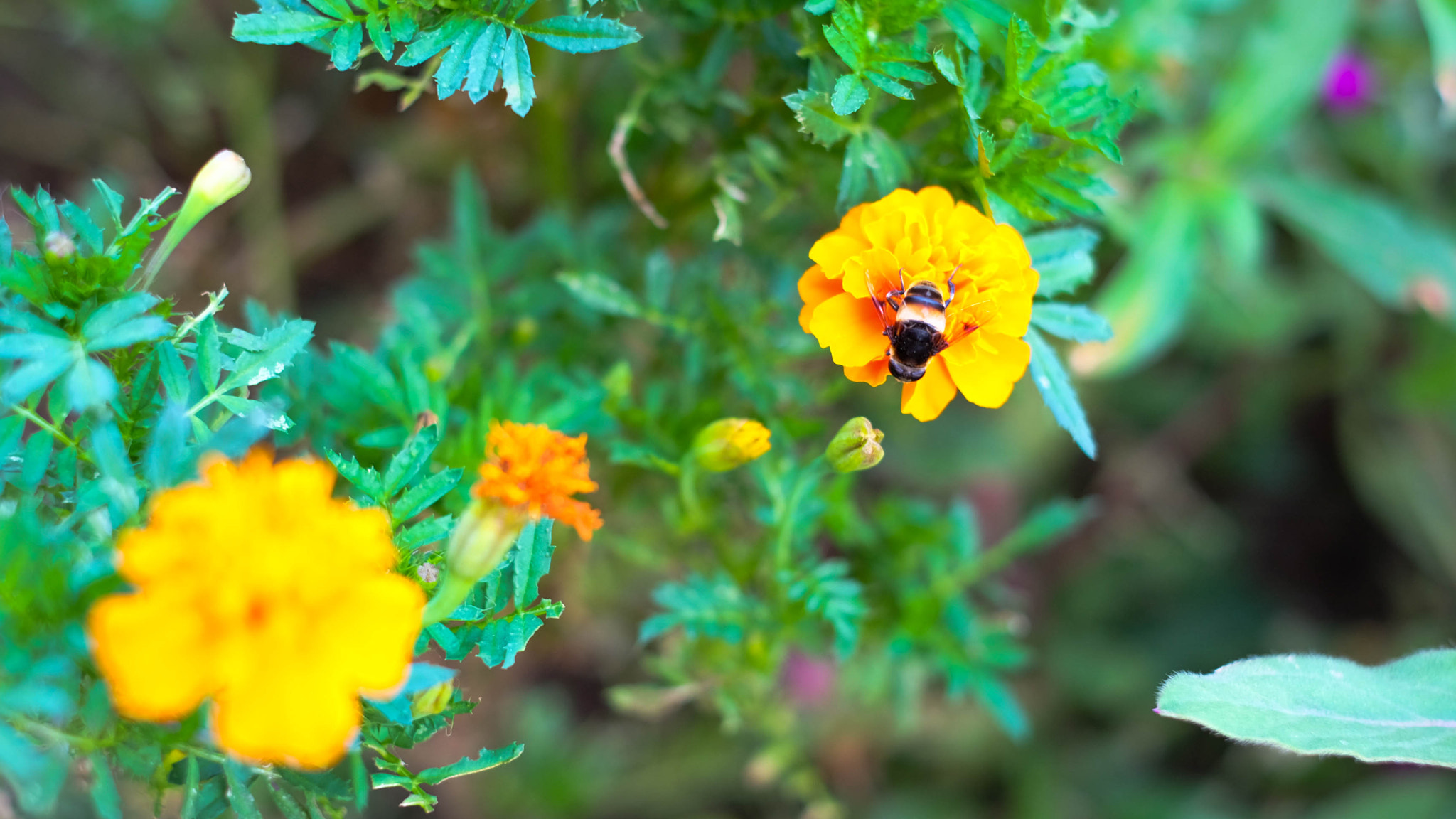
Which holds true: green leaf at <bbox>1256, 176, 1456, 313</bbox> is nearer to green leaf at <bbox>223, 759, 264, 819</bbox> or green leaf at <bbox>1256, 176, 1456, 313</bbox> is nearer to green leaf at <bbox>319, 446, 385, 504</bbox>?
green leaf at <bbox>319, 446, 385, 504</bbox>

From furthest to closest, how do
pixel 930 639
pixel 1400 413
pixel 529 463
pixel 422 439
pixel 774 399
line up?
pixel 1400 413, pixel 930 639, pixel 774 399, pixel 422 439, pixel 529 463

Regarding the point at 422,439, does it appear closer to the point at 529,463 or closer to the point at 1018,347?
the point at 529,463

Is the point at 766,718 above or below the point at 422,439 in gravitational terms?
below

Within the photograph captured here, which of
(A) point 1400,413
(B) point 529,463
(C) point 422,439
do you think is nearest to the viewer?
(B) point 529,463

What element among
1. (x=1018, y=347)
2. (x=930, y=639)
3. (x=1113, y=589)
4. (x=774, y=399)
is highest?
(x=1018, y=347)

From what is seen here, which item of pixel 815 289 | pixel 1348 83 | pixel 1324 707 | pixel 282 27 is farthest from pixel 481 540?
pixel 1348 83

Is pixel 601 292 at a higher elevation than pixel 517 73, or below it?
below

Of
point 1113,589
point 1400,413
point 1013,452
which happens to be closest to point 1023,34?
point 1013,452

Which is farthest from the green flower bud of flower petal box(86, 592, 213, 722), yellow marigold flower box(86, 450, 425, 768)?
flower petal box(86, 592, 213, 722)

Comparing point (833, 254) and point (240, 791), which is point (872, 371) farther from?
point (240, 791)
